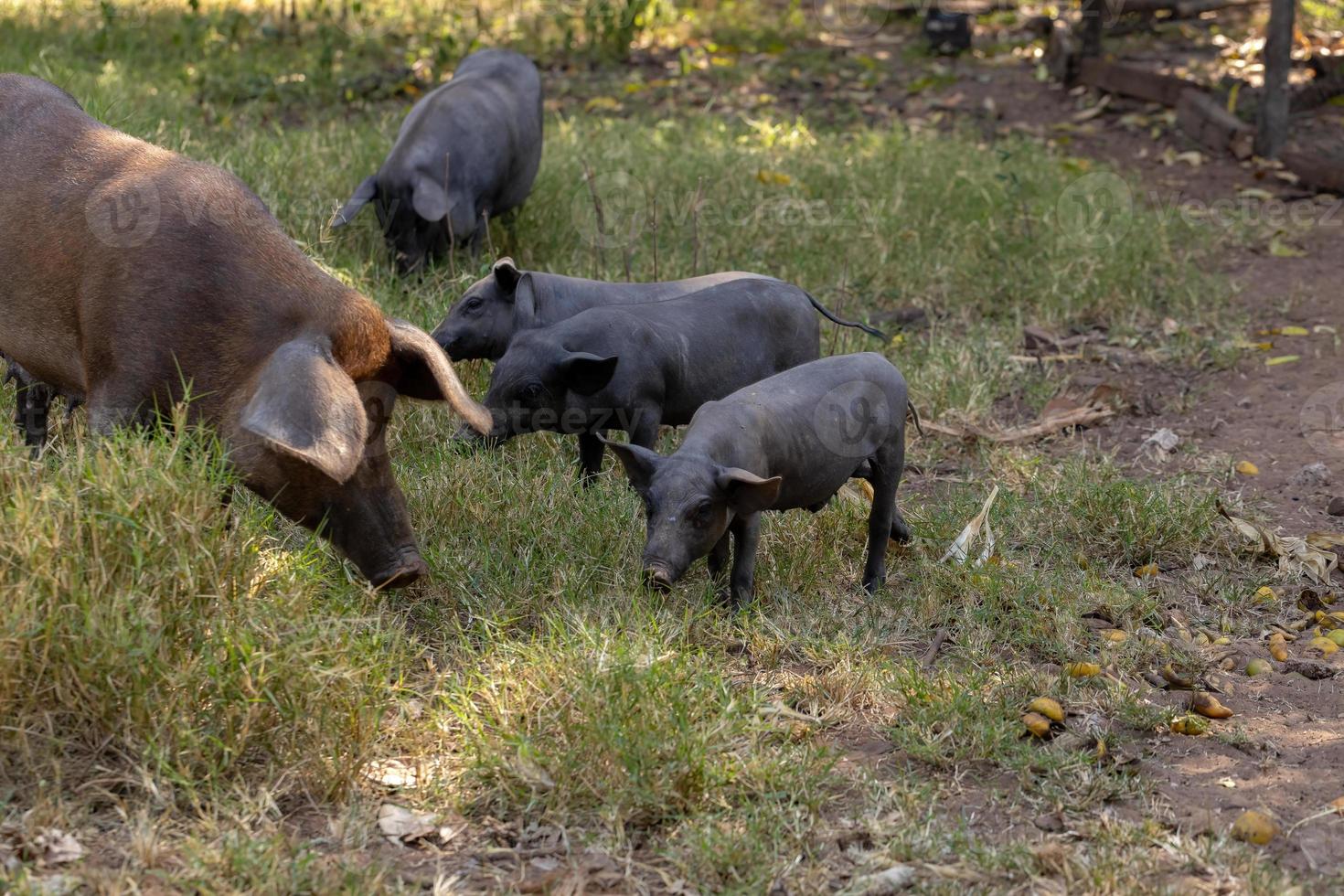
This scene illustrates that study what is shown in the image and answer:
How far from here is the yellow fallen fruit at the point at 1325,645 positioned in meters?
4.19

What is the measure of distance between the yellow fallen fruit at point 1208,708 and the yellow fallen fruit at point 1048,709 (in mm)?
366

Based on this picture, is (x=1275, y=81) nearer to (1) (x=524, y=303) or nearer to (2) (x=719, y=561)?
(1) (x=524, y=303)

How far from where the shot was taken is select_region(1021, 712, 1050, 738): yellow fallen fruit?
143 inches

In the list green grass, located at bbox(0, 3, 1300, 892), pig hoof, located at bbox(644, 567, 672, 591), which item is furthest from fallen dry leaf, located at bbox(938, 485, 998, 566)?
pig hoof, located at bbox(644, 567, 672, 591)

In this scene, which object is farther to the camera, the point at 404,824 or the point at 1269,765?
the point at 1269,765

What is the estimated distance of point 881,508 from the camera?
14.8 ft

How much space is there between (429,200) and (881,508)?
2.81 meters

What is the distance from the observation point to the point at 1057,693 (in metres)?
3.87

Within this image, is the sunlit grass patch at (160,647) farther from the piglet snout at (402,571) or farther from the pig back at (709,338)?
the pig back at (709,338)

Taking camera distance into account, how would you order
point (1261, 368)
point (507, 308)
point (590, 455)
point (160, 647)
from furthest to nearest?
point (1261, 368), point (507, 308), point (590, 455), point (160, 647)

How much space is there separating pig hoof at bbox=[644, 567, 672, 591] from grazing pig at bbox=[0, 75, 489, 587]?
1.92 ft

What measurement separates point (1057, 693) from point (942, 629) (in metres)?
0.47

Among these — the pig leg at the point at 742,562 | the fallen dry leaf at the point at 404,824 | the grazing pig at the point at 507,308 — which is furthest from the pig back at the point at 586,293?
the fallen dry leaf at the point at 404,824

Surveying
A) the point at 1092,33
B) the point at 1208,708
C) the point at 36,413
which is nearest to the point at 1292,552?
the point at 1208,708
